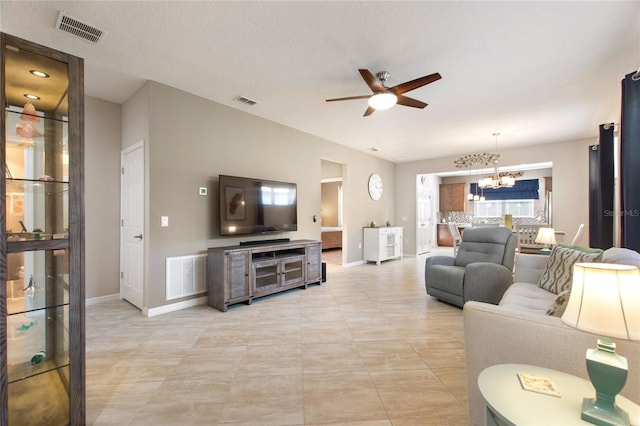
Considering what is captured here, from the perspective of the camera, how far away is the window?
361 inches

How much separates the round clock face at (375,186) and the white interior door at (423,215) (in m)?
1.25

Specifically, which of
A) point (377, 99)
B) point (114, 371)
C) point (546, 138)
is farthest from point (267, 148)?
point (546, 138)

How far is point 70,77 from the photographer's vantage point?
148 cm

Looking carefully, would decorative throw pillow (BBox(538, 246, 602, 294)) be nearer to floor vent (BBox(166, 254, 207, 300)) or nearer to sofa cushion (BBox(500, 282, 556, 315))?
sofa cushion (BBox(500, 282, 556, 315))

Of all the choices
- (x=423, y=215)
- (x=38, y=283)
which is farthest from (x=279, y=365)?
(x=423, y=215)

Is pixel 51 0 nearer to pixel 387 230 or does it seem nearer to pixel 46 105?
pixel 46 105

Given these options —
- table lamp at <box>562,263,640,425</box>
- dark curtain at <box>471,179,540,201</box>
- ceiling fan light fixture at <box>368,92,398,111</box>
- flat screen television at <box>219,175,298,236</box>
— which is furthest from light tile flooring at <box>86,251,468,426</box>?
dark curtain at <box>471,179,540,201</box>

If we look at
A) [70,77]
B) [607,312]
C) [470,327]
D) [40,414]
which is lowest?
[40,414]

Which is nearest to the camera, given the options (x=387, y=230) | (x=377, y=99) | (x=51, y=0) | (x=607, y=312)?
(x=607, y=312)

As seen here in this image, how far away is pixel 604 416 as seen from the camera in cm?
91

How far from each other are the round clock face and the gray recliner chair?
3299 millimetres

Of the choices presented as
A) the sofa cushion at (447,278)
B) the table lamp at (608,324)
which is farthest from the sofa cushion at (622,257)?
the sofa cushion at (447,278)

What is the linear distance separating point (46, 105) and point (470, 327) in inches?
105

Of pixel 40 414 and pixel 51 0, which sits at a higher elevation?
pixel 51 0
